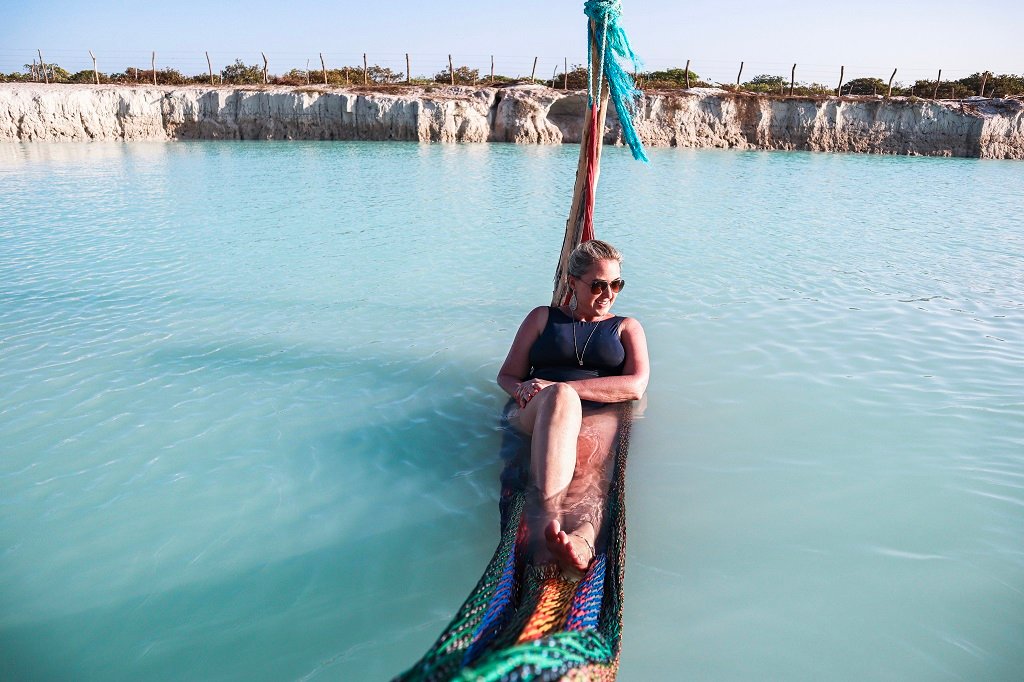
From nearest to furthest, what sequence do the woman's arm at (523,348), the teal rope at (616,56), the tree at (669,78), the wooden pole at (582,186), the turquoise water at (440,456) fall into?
the turquoise water at (440,456), the woman's arm at (523,348), the teal rope at (616,56), the wooden pole at (582,186), the tree at (669,78)

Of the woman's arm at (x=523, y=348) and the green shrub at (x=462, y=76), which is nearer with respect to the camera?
the woman's arm at (x=523, y=348)

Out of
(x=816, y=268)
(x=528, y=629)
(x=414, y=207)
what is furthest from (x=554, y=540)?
(x=414, y=207)

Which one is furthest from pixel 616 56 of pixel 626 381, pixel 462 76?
pixel 462 76

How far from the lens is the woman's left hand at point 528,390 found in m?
3.37

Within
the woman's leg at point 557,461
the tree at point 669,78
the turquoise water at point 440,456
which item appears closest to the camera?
the woman's leg at point 557,461

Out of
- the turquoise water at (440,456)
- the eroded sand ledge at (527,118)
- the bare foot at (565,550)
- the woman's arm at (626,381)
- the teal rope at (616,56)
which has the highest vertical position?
the eroded sand ledge at (527,118)

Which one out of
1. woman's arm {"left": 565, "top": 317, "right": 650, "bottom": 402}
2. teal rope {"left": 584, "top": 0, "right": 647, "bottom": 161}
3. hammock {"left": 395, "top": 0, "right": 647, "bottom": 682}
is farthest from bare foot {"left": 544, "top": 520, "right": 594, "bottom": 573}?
teal rope {"left": 584, "top": 0, "right": 647, "bottom": 161}

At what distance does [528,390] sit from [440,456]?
88cm

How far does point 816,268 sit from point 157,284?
7906mm

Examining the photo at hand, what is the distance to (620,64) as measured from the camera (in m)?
4.86

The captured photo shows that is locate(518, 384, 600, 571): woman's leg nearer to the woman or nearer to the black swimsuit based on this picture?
the woman

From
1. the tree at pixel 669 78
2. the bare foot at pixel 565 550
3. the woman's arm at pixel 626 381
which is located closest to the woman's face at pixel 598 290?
the woman's arm at pixel 626 381

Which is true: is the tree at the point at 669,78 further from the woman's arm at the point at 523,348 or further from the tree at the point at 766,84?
the woman's arm at the point at 523,348

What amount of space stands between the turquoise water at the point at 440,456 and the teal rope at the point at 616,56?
6.45 ft
